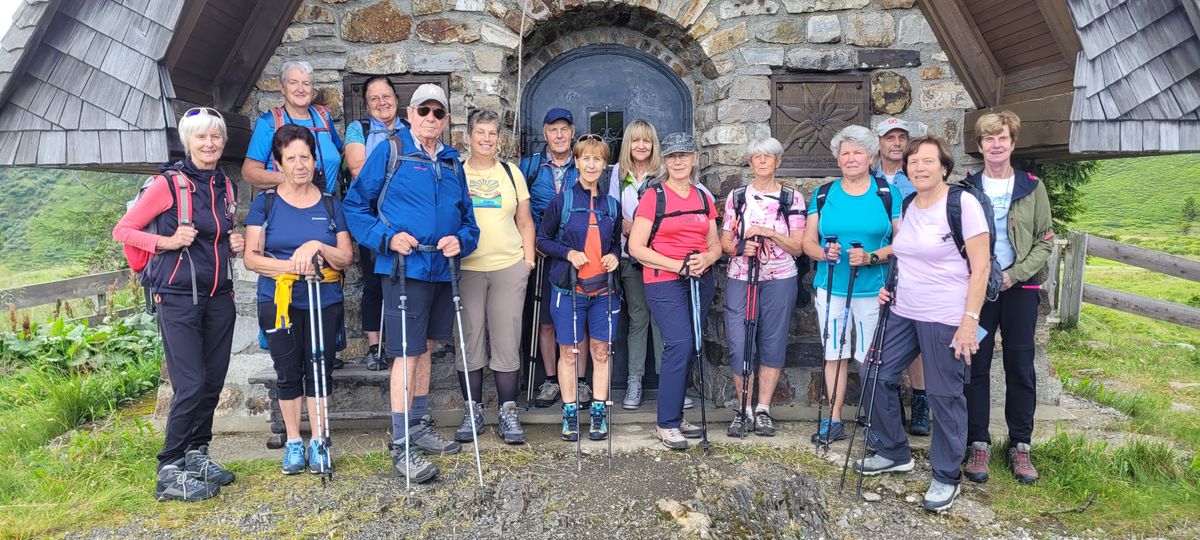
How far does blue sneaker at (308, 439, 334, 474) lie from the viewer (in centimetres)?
404

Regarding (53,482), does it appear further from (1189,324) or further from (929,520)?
(1189,324)

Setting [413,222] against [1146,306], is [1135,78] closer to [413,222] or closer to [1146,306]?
[413,222]

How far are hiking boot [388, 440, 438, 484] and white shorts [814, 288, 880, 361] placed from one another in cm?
248

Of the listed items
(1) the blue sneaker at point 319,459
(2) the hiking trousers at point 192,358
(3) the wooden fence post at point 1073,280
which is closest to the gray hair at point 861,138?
(1) the blue sneaker at point 319,459

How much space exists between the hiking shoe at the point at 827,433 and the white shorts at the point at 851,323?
0.44 meters

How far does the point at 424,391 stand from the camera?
4348 millimetres

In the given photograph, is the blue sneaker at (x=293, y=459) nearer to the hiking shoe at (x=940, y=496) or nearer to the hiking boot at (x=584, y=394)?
the hiking boot at (x=584, y=394)

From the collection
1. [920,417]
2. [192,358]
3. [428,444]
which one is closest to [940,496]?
[920,417]

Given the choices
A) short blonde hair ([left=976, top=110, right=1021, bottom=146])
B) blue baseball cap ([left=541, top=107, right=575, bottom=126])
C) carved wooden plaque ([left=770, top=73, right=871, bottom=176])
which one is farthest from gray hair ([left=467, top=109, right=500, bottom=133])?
short blonde hair ([left=976, top=110, right=1021, bottom=146])

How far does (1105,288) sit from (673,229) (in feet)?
21.3

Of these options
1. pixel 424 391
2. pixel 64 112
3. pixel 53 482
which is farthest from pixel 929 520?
pixel 64 112

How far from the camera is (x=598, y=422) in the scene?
462 centimetres

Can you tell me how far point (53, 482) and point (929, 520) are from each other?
183 inches

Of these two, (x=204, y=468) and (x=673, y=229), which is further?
(x=673, y=229)
